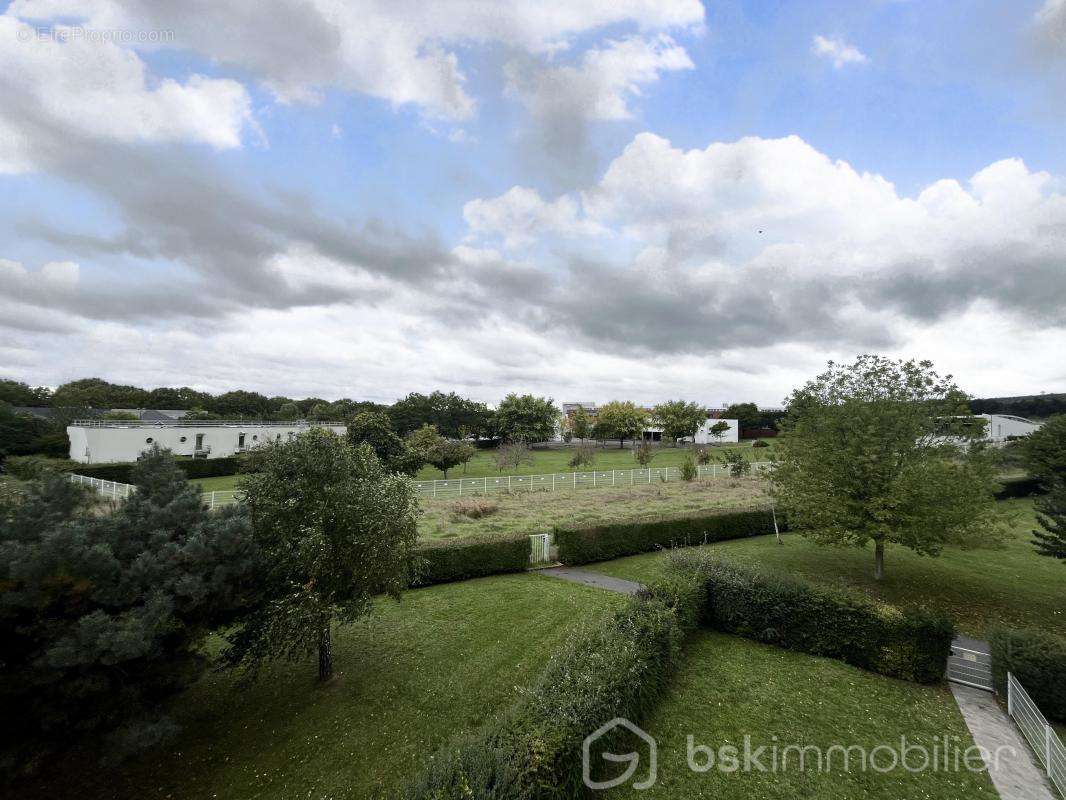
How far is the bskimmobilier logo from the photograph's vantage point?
6188mm

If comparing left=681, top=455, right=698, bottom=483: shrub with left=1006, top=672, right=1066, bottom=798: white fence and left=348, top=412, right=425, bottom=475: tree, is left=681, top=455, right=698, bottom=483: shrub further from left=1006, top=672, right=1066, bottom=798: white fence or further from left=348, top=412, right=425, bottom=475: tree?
left=1006, top=672, right=1066, bottom=798: white fence

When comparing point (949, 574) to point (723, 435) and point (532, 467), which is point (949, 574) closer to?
point (532, 467)

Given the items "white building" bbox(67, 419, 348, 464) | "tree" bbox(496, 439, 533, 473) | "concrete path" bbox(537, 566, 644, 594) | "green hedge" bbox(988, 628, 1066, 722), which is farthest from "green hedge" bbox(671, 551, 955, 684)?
"white building" bbox(67, 419, 348, 464)

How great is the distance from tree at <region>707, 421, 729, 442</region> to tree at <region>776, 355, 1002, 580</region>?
230 ft

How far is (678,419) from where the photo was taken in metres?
66.9

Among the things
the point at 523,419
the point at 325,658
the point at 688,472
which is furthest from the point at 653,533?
the point at 523,419

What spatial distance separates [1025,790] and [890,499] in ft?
24.7

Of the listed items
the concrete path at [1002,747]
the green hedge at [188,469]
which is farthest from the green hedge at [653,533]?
the green hedge at [188,469]

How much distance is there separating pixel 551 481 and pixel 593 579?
64.3 feet

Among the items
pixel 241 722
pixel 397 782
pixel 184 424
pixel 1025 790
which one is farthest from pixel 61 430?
pixel 1025 790

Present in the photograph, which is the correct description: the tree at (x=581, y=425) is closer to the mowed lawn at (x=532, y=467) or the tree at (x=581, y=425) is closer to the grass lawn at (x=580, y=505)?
the mowed lawn at (x=532, y=467)

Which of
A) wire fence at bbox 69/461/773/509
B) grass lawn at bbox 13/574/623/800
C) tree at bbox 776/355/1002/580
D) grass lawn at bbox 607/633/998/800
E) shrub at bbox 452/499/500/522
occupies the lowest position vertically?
grass lawn at bbox 13/574/623/800

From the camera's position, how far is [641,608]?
1011 cm

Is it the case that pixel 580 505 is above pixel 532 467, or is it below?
below
